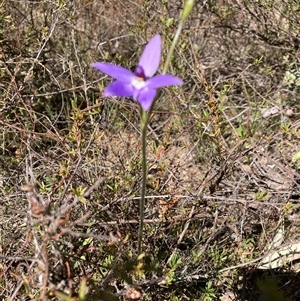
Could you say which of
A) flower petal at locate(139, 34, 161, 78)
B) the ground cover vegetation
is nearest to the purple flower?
flower petal at locate(139, 34, 161, 78)

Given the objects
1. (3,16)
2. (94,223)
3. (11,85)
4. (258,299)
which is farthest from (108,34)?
(258,299)

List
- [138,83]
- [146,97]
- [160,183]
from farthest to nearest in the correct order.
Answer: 1. [160,183]
2. [138,83]
3. [146,97]

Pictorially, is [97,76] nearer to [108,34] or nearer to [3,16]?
[108,34]

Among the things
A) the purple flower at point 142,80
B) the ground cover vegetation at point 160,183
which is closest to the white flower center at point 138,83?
the purple flower at point 142,80

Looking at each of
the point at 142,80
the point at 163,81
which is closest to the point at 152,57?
the point at 142,80

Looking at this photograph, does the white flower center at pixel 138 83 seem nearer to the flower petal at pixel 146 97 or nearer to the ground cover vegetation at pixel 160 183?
the flower petal at pixel 146 97

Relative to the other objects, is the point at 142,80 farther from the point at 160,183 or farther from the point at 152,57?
the point at 160,183
